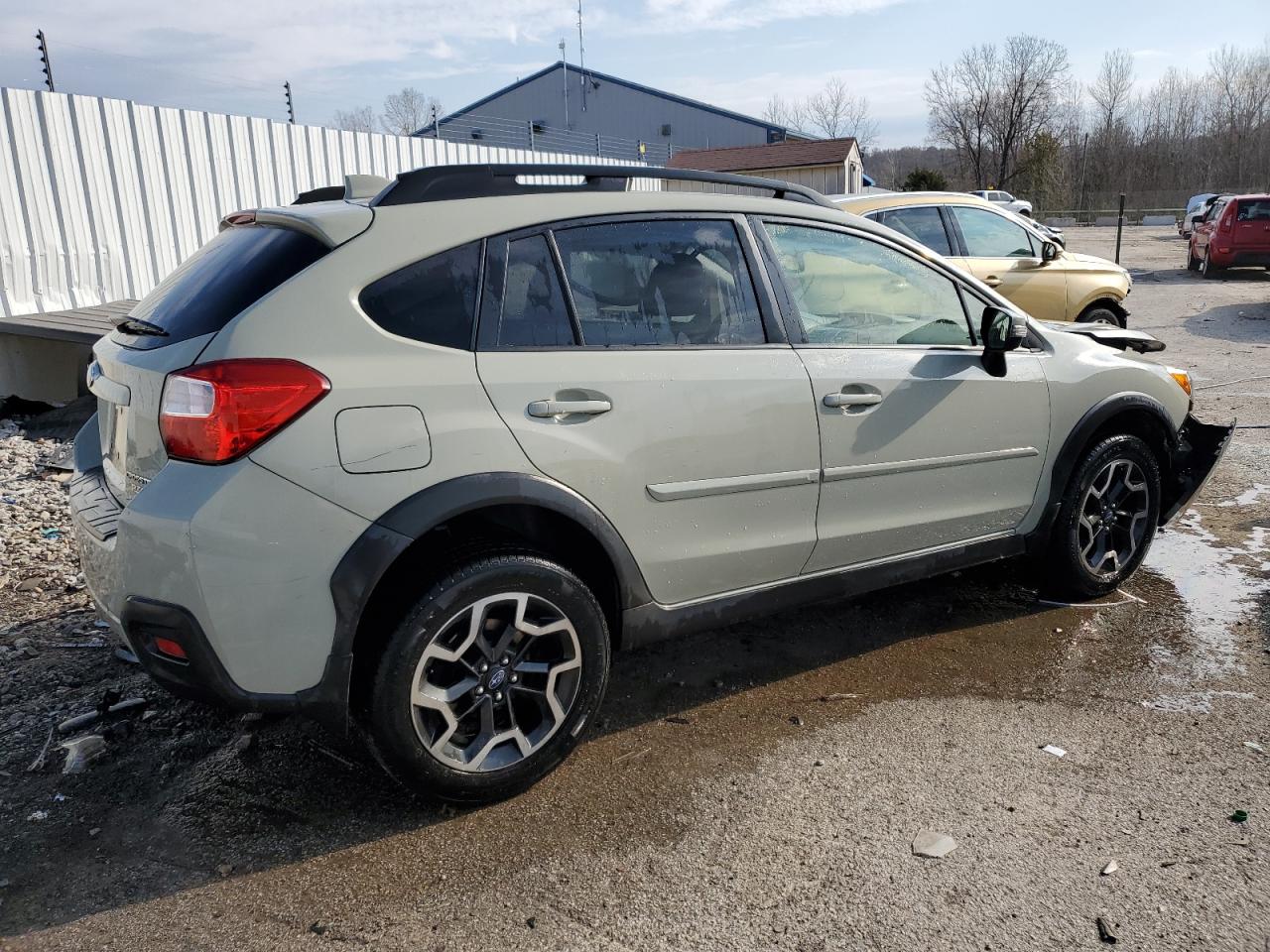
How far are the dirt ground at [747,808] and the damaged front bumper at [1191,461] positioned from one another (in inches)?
21.8

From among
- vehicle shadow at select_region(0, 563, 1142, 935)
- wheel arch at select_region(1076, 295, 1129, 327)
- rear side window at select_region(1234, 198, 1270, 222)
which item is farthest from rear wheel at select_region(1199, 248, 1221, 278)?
vehicle shadow at select_region(0, 563, 1142, 935)

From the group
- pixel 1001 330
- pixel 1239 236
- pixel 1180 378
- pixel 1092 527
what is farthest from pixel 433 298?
pixel 1239 236

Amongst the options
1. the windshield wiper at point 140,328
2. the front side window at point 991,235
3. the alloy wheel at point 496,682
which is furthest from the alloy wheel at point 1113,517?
the front side window at point 991,235

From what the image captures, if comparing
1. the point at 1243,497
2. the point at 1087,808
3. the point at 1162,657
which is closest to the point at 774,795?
the point at 1087,808

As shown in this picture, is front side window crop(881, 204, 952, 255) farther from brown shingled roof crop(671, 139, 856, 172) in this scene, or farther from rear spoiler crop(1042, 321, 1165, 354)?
brown shingled roof crop(671, 139, 856, 172)

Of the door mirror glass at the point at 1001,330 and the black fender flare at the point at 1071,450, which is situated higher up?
the door mirror glass at the point at 1001,330

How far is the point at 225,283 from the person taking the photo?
2812 mm

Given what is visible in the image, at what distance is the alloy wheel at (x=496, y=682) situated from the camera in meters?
2.82

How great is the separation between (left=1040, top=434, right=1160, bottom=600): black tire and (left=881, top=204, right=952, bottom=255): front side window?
4.41 metres

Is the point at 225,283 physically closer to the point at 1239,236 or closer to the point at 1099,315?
the point at 1099,315

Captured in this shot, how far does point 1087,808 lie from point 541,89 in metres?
52.7

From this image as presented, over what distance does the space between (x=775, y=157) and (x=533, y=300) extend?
91.9 ft

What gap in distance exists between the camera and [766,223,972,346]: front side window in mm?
3590

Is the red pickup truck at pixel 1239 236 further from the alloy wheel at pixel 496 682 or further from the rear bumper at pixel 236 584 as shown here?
the rear bumper at pixel 236 584
